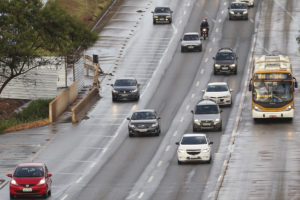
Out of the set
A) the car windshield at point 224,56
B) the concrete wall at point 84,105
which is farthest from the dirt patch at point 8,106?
the car windshield at point 224,56

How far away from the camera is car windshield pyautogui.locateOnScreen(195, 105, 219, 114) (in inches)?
2408

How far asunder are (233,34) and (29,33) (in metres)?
33.0

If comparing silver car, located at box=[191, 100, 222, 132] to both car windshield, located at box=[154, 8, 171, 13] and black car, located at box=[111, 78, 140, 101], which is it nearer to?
black car, located at box=[111, 78, 140, 101]

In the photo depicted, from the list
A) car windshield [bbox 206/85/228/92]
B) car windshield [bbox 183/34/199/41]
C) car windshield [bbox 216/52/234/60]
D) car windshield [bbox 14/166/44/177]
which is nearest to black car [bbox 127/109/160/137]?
car windshield [bbox 206/85/228/92]

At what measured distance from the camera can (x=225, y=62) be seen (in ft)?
258

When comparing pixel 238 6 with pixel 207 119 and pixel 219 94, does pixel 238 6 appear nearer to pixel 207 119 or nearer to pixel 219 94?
pixel 219 94

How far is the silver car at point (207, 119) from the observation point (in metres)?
60.2

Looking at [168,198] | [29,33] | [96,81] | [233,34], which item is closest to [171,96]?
[96,81]

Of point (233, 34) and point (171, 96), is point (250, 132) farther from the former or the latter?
point (233, 34)

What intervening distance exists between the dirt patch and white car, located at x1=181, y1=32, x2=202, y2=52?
55.1 feet

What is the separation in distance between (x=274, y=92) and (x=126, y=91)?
49.5ft

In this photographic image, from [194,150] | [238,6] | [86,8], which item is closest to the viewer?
[194,150]

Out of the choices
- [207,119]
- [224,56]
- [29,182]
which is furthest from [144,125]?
[224,56]

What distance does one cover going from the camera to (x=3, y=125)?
66.6 metres
